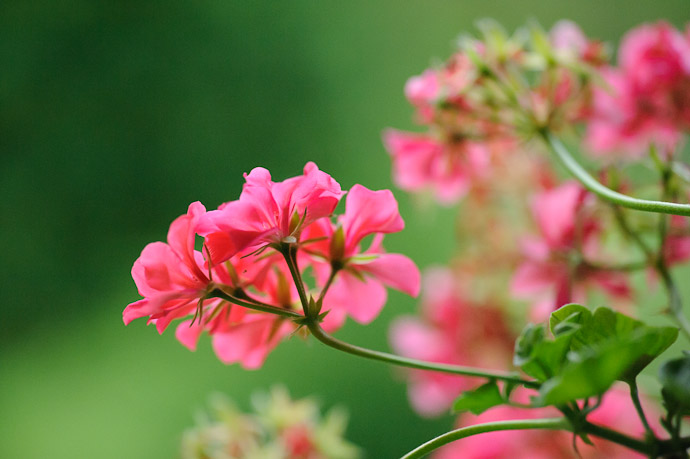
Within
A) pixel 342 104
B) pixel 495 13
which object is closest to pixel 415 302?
pixel 342 104

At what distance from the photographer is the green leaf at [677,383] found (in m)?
0.21

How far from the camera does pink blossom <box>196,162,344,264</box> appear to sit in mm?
216

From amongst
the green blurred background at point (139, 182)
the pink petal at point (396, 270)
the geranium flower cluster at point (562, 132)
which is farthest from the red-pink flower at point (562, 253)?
the green blurred background at point (139, 182)

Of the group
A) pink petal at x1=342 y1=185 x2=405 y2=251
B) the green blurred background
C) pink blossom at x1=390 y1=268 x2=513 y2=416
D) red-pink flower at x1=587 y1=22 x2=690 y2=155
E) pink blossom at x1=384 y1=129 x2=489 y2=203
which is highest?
the green blurred background

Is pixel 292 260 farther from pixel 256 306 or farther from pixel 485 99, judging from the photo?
pixel 485 99

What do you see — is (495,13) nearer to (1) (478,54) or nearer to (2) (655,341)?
(1) (478,54)

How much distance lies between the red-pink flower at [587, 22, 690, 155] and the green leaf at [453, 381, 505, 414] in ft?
0.78

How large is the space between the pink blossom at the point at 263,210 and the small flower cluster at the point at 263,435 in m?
0.21

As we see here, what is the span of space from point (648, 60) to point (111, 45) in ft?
3.27

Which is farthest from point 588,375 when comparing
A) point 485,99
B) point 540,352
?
point 485,99

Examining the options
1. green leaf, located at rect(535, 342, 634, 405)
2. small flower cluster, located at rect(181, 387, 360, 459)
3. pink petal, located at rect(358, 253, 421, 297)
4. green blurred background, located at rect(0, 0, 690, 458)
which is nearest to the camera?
green leaf, located at rect(535, 342, 634, 405)

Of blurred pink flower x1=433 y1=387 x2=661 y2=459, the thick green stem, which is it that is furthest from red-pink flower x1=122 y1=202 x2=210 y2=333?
blurred pink flower x1=433 y1=387 x2=661 y2=459

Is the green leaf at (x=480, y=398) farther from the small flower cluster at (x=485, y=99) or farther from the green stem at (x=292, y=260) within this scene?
the small flower cluster at (x=485, y=99)

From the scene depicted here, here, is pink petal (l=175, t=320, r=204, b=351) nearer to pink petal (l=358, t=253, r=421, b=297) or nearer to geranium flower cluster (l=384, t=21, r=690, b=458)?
pink petal (l=358, t=253, r=421, b=297)
